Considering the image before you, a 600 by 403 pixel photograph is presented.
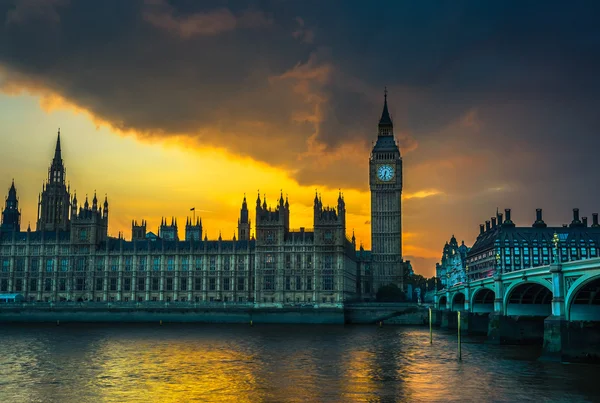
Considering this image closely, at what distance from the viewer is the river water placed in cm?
4184

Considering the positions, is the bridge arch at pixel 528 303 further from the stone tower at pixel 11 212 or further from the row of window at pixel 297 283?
the stone tower at pixel 11 212

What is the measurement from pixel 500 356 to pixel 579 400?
78.4 ft

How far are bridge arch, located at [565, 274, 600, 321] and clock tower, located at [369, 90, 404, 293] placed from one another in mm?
109116

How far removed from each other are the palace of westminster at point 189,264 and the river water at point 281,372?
2071 inches

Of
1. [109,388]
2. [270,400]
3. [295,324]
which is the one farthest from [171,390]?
[295,324]

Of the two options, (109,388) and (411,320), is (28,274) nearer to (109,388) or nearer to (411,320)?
(411,320)

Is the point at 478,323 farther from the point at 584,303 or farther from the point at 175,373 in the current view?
the point at 175,373

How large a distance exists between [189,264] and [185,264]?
46.6 inches

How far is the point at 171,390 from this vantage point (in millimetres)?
44094

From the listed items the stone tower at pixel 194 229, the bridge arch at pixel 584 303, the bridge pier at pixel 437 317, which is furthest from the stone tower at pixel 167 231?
the bridge arch at pixel 584 303

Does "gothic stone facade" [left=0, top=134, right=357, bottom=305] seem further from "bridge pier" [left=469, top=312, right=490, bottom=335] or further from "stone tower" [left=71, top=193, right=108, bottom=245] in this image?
"bridge pier" [left=469, top=312, right=490, bottom=335]

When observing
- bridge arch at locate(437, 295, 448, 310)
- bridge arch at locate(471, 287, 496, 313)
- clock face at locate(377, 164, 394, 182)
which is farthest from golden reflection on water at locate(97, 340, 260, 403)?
clock face at locate(377, 164, 394, 182)

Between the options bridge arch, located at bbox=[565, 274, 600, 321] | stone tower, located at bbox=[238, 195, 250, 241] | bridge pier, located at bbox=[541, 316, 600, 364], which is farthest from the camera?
stone tower, located at bbox=[238, 195, 250, 241]

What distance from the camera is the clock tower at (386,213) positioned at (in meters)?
170
